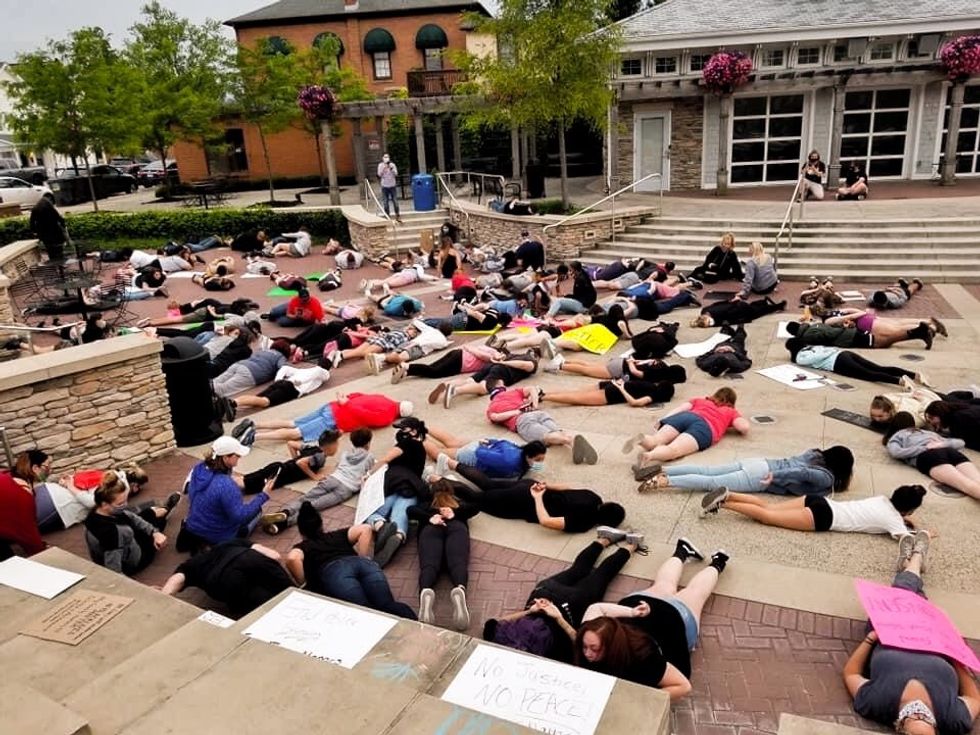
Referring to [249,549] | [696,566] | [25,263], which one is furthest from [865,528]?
[25,263]

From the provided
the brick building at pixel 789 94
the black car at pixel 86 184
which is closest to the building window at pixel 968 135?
the brick building at pixel 789 94

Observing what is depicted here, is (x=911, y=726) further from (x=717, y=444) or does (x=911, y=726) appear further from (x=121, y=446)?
(x=121, y=446)

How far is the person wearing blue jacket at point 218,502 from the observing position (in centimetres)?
626

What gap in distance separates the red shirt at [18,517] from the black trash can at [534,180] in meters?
18.1

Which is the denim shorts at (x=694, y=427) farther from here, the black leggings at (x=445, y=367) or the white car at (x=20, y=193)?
the white car at (x=20, y=193)

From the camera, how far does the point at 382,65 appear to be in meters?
38.2

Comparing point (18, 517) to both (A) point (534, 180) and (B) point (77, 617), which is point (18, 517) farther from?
(A) point (534, 180)

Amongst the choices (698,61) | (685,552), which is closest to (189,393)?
(685,552)

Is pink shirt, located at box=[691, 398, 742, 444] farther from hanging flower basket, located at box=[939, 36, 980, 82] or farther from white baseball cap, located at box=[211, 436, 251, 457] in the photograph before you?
hanging flower basket, located at box=[939, 36, 980, 82]

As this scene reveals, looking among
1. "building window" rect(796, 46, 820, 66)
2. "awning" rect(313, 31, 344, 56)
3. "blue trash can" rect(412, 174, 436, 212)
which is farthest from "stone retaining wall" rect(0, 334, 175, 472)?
"awning" rect(313, 31, 344, 56)

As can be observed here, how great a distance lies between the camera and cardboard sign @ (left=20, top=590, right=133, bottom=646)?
4.51 meters

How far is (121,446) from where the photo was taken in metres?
8.31

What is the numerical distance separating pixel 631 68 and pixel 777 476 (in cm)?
1872

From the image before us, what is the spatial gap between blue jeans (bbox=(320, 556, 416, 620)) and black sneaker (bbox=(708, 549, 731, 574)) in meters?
2.28
